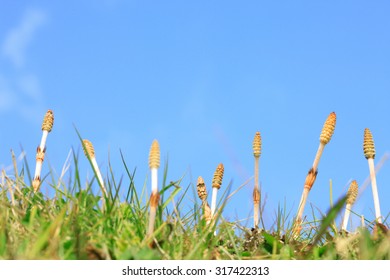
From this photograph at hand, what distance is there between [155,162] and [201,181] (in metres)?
1.61

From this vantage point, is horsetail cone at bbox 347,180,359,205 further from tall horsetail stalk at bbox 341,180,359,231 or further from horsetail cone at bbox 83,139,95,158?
horsetail cone at bbox 83,139,95,158

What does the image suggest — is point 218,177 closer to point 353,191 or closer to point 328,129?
point 328,129

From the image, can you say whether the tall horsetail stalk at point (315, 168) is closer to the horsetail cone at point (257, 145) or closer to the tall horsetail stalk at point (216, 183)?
the horsetail cone at point (257, 145)

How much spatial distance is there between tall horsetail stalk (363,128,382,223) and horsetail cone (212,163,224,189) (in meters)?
1.16

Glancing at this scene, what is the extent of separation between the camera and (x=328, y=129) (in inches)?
198

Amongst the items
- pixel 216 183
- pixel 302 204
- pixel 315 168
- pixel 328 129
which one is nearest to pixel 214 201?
pixel 216 183

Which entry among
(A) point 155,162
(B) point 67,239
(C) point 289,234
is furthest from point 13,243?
(C) point 289,234

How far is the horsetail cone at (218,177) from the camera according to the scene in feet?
16.8

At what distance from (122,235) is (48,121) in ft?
6.29

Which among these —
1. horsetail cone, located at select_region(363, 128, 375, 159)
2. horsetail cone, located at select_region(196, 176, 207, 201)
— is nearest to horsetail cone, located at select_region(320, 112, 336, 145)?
horsetail cone, located at select_region(363, 128, 375, 159)

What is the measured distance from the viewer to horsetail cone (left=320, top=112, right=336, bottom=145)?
498 centimetres

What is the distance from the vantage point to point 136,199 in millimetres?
5090
